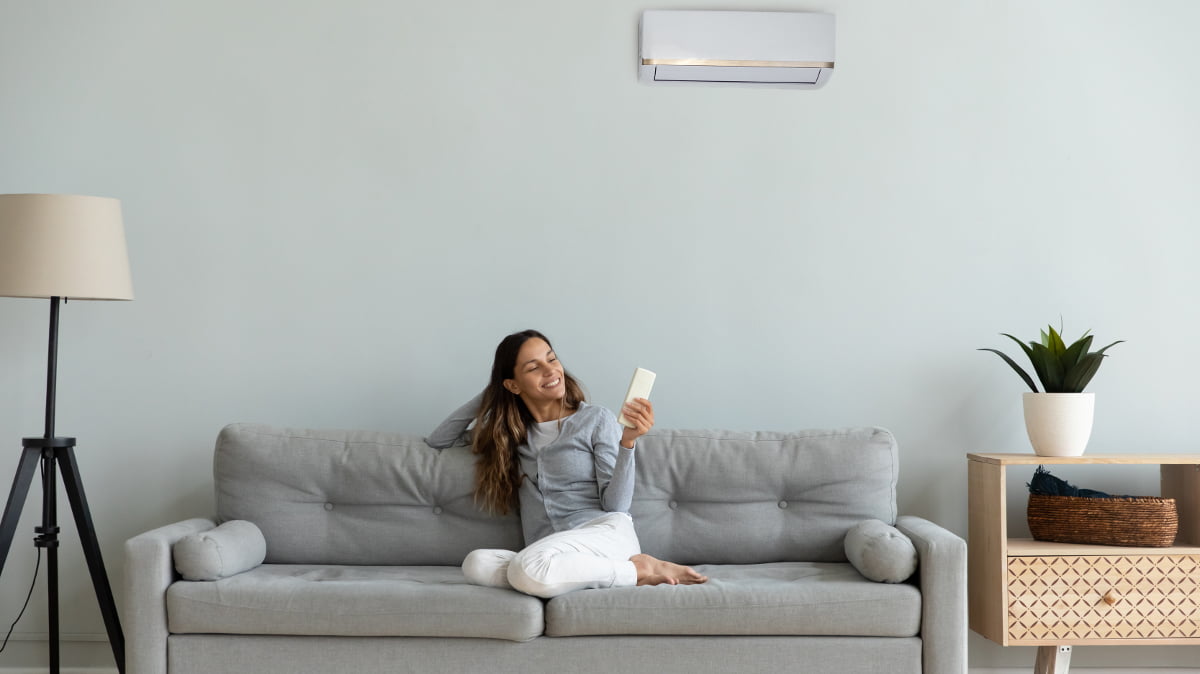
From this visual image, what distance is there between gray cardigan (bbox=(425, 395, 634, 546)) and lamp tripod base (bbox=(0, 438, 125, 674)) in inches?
46.9

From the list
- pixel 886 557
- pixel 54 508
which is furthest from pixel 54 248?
pixel 886 557

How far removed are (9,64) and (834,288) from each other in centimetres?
279

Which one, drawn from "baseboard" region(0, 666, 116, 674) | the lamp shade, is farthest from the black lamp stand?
"baseboard" region(0, 666, 116, 674)

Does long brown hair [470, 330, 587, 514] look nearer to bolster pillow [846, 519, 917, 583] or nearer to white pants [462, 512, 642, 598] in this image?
white pants [462, 512, 642, 598]

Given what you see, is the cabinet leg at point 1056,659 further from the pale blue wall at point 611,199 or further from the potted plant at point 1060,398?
the pale blue wall at point 611,199

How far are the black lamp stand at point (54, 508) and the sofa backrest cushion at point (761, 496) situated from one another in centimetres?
151

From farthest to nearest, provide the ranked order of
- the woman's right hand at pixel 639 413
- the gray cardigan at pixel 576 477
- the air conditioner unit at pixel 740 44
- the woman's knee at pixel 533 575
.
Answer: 1. the air conditioner unit at pixel 740 44
2. the gray cardigan at pixel 576 477
3. the woman's right hand at pixel 639 413
4. the woman's knee at pixel 533 575

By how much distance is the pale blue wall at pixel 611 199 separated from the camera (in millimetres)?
A: 3100

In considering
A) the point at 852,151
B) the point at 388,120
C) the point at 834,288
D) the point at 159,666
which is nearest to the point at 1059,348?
the point at 834,288

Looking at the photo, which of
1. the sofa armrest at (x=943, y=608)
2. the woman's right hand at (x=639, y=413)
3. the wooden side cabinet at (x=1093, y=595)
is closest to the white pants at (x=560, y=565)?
the woman's right hand at (x=639, y=413)

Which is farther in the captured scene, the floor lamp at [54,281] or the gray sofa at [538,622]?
the floor lamp at [54,281]

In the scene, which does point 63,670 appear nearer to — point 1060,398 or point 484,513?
point 484,513

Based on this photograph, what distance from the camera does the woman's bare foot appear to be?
2361 mm

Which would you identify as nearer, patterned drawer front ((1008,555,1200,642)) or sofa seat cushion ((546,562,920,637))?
sofa seat cushion ((546,562,920,637))
